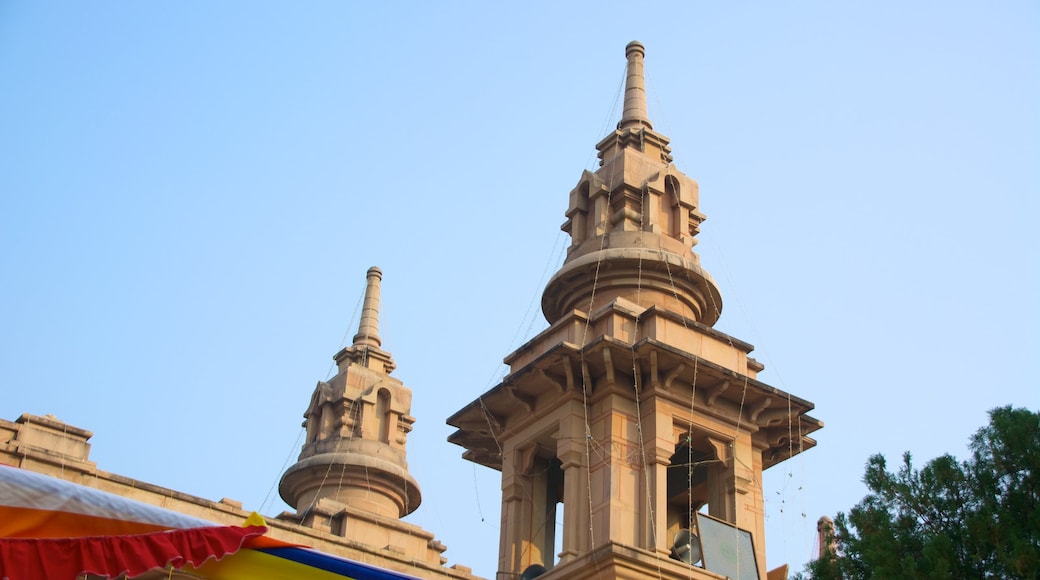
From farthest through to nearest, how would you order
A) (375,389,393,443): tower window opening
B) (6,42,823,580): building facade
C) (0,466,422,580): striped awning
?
(375,389,393,443): tower window opening → (6,42,823,580): building facade → (0,466,422,580): striped awning

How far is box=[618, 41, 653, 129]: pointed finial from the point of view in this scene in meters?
35.0

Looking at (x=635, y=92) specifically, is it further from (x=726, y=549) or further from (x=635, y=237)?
(x=726, y=549)

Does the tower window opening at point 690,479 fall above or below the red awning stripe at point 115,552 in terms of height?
above

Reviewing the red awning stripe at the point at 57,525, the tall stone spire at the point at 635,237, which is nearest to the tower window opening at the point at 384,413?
the tall stone spire at the point at 635,237

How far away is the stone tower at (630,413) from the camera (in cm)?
2708

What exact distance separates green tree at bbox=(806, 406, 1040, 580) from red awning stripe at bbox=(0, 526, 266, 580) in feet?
27.5

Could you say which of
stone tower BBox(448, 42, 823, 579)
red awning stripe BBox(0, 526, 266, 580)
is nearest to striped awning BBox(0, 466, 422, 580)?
red awning stripe BBox(0, 526, 266, 580)

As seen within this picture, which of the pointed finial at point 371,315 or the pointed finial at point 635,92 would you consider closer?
the pointed finial at point 635,92

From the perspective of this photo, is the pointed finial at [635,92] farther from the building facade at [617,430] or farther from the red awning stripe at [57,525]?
the red awning stripe at [57,525]

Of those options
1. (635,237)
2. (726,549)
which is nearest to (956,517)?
(726,549)

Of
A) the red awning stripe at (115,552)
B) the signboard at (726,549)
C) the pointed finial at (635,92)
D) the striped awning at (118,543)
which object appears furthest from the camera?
the pointed finial at (635,92)

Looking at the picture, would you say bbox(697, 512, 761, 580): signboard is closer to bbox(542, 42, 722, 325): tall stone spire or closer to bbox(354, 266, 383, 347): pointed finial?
bbox(542, 42, 722, 325): tall stone spire

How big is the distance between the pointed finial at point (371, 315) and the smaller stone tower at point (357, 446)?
0.96 metres

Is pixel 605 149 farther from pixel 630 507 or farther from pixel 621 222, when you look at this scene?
pixel 630 507
